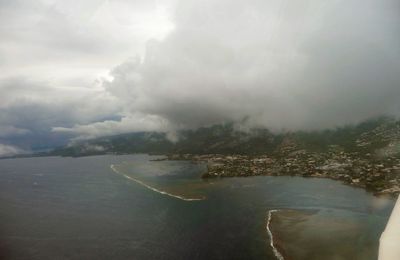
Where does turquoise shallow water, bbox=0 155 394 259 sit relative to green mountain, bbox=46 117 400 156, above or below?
below

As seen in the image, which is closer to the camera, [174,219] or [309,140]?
[174,219]

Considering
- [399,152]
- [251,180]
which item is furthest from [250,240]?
[399,152]

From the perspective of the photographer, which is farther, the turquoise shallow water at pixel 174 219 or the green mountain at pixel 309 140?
the green mountain at pixel 309 140

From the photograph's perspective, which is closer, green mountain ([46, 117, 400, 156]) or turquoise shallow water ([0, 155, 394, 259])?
turquoise shallow water ([0, 155, 394, 259])

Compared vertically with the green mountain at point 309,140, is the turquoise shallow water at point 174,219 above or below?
below

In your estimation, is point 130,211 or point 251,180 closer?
point 130,211

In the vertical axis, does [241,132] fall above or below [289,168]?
above

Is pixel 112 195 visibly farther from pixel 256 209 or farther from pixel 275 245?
pixel 275 245

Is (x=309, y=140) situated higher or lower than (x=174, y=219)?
higher
